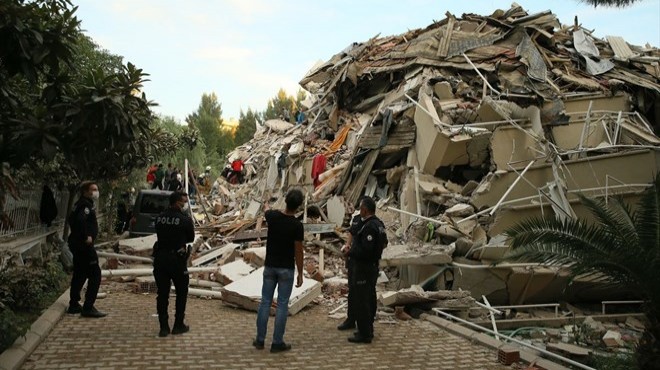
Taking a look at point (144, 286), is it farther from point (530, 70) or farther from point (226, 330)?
point (530, 70)

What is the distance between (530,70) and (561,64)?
6.52ft

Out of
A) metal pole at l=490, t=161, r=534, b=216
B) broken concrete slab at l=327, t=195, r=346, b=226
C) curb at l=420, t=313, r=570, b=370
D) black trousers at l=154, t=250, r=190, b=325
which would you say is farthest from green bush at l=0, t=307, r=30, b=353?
broken concrete slab at l=327, t=195, r=346, b=226

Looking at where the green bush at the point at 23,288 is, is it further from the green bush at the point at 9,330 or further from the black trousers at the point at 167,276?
the black trousers at the point at 167,276

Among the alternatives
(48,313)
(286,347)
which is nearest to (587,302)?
(286,347)

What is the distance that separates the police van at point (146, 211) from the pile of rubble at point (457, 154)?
4.37ft

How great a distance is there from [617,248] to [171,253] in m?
4.75

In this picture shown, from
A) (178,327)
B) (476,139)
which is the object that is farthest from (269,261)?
(476,139)

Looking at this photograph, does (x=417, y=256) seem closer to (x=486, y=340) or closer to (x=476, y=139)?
(x=486, y=340)

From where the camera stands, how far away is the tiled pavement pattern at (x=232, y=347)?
5.51m

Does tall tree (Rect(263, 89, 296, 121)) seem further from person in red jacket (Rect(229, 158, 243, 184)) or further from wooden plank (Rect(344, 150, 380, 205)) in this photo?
wooden plank (Rect(344, 150, 380, 205))

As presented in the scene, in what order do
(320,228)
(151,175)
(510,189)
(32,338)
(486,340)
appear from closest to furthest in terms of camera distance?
1. (32,338)
2. (486,340)
3. (510,189)
4. (320,228)
5. (151,175)

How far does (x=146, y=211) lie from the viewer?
49.2 feet

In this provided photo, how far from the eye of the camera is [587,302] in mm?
10805

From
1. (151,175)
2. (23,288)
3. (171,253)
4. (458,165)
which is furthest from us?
(151,175)
